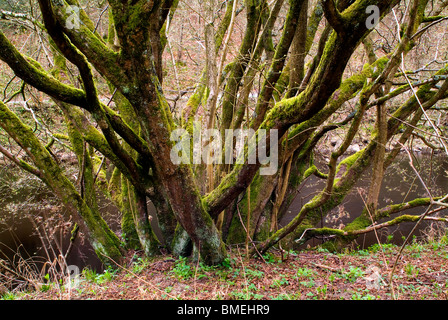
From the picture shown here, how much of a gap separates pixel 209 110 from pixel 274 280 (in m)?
2.05

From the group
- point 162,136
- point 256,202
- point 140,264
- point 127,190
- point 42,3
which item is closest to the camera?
point 42,3

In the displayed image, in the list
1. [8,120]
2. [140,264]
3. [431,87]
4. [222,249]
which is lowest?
[140,264]

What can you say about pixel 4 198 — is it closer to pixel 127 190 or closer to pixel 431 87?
pixel 127 190

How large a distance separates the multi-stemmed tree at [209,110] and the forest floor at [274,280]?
310mm

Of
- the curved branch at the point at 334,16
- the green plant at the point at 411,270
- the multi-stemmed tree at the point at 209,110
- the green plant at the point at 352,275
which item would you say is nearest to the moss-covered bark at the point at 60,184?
Answer: the multi-stemmed tree at the point at 209,110

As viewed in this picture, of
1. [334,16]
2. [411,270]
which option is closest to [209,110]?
[334,16]

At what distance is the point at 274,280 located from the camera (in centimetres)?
299

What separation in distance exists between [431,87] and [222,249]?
12.9ft

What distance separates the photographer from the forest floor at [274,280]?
264cm

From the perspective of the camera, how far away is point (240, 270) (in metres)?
3.37

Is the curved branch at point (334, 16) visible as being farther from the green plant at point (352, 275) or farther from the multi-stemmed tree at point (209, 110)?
the green plant at point (352, 275)

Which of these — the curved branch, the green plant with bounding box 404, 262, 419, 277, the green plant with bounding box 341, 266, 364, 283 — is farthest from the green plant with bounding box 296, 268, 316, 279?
the curved branch
